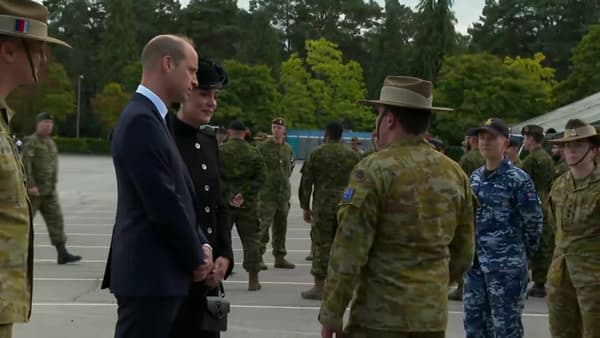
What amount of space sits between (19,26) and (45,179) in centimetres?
926

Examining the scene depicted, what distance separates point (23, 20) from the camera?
10.0 feet

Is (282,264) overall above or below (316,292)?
below

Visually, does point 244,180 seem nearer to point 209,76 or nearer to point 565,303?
point 565,303

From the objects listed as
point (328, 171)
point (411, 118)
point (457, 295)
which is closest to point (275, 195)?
point (328, 171)

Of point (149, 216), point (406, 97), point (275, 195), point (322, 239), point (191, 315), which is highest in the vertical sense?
point (406, 97)

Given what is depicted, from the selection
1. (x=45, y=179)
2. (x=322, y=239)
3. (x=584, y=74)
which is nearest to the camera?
(x=322, y=239)

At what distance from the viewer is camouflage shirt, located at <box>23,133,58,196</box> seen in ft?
38.7

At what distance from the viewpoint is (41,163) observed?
1192 centimetres

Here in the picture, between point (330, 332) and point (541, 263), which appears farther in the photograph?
point (541, 263)

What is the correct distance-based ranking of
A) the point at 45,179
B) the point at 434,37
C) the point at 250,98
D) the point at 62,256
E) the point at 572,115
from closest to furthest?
the point at 62,256 < the point at 45,179 < the point at 572,115 < the point at 250,98 < the point at 434,37

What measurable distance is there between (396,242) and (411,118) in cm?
66

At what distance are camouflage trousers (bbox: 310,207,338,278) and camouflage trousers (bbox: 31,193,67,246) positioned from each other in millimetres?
3903

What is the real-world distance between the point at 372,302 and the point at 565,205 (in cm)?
247

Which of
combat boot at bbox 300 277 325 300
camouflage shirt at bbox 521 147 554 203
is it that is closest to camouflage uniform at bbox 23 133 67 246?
combat boot at bbox 300 277 325 300
